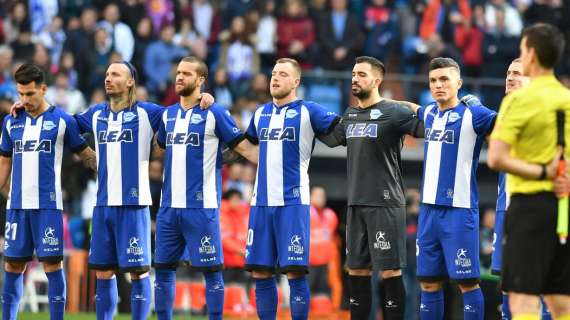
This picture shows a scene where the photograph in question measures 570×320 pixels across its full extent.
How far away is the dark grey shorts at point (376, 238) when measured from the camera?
11.4 meters

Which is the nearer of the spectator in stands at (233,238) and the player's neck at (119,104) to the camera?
the player's neck at (119,104)

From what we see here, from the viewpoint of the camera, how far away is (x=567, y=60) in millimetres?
22594

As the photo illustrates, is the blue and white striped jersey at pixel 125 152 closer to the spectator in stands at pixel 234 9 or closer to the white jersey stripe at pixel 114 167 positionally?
the white jersey stripe at pixel 114 167

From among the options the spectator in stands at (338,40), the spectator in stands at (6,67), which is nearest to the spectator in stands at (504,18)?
the spectator in stands at (338,40)

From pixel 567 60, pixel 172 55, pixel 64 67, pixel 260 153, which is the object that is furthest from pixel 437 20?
pixel 260 153

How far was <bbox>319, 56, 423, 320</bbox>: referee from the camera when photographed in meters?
11.4

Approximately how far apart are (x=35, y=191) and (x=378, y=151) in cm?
359

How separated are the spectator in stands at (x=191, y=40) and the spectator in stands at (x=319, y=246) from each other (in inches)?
154

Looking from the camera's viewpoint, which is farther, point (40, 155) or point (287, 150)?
point (40, 155)

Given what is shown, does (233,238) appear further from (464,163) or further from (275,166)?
(464,163)

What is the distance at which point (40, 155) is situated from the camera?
12164mm

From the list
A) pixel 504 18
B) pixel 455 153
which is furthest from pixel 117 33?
pixel 455 153

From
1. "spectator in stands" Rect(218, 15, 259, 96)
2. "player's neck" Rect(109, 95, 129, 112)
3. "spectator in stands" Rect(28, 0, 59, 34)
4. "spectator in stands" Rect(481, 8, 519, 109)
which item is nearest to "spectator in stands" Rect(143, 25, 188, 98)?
"spectator in stands" Rect(218, 15, 259, 96)

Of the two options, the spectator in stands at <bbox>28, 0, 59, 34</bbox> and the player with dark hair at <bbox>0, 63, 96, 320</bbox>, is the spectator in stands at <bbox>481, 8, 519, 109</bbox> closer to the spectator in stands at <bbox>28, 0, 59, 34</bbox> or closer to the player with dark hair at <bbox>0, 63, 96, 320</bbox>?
the spectator in stands at <bbox>28, 0, 59, 34</bbox>
